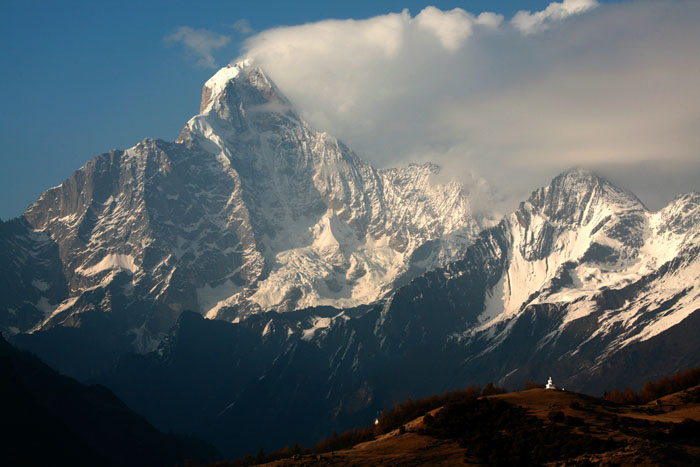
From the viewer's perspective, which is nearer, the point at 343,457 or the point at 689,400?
the point at 343,457

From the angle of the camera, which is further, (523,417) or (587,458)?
(523,417)

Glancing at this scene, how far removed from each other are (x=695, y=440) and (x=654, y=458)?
463 inches

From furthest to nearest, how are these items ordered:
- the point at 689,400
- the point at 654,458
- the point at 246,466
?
the point at 246,466
the point at 689,400
the point at 654,458

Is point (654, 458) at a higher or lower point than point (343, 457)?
lower

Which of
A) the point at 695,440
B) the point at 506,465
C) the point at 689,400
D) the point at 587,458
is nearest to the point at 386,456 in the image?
the point at 506,465

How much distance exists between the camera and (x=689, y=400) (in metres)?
174

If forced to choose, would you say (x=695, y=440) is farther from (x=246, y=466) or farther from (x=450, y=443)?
(x=246, y=466)

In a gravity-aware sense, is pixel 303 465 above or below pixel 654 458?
above

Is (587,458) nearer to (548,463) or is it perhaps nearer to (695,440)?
(548,463)

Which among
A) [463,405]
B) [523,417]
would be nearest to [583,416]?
[523,417]

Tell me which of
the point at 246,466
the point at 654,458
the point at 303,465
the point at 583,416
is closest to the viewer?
the point at 654,458

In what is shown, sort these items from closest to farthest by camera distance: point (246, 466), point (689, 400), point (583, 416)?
1. point (583, 416)
2. point (689, 400)
3. point (246, 466)

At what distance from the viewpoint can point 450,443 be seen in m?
159

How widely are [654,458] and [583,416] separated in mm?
24383
